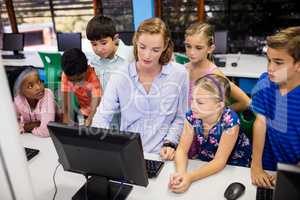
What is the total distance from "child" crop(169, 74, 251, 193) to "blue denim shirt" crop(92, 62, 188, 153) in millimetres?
130

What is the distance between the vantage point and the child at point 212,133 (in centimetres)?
138

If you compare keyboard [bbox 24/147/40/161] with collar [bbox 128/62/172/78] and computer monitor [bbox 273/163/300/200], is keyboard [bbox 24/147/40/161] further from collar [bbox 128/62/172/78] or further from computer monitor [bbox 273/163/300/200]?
computer monitor [bbox 273/163/300/200]

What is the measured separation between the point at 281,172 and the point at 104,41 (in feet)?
5.24

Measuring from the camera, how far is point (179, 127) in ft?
5.35

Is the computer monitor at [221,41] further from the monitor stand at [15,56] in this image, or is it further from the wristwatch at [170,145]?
the monitor stand at [15,56]

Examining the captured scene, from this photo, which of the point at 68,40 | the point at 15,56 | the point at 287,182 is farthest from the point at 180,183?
the point at 15,56

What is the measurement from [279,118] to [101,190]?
904mm

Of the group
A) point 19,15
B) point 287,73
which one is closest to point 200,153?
point 287,73

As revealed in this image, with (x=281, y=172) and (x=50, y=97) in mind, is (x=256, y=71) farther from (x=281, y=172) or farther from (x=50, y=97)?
(x=281, y=172)

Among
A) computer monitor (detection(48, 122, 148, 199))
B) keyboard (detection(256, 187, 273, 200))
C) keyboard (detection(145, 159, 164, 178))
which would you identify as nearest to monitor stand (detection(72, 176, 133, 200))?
computer monitor (detection(48, 122, 148, 199))

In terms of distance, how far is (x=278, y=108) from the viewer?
1420 millimetres

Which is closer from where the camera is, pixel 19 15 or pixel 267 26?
pixel 267 26

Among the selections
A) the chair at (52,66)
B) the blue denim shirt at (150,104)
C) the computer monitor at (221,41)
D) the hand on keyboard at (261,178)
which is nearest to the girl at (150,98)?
the blue denim shirt at (150,104)

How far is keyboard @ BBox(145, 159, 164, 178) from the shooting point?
134 cm
